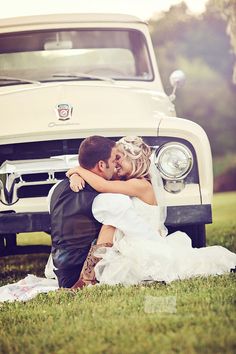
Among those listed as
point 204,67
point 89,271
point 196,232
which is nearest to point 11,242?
point 89,271

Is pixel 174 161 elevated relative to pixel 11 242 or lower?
elevated

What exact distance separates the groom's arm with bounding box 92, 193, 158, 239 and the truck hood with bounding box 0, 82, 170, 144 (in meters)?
0.39

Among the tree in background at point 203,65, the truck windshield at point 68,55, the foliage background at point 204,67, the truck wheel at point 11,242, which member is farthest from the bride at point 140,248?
the tree in background at point 203,65

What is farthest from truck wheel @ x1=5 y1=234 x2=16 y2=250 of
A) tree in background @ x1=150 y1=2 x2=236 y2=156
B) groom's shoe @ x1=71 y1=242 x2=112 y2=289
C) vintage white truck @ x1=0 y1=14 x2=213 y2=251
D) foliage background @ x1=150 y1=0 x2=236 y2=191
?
tree in background @ x1=150 y1=2 x2=236 y2=156

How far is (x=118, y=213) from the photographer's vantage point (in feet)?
15.2

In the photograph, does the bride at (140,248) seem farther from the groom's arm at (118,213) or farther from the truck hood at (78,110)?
the truck hood at (78,110)

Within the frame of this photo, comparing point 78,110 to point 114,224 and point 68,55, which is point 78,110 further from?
point 68,55

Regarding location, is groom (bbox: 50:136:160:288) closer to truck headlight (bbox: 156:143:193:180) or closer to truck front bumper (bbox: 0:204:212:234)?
truck front bumper (bbox: 0:204:212:234)

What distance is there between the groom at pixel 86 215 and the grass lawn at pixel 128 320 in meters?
0.35

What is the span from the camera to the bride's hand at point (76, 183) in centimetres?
464

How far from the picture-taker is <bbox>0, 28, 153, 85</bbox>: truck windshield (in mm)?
5613

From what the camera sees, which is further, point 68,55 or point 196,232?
point 68,55

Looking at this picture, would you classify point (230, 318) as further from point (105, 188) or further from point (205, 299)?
point (105, 188)

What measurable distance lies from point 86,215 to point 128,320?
3.84ft
